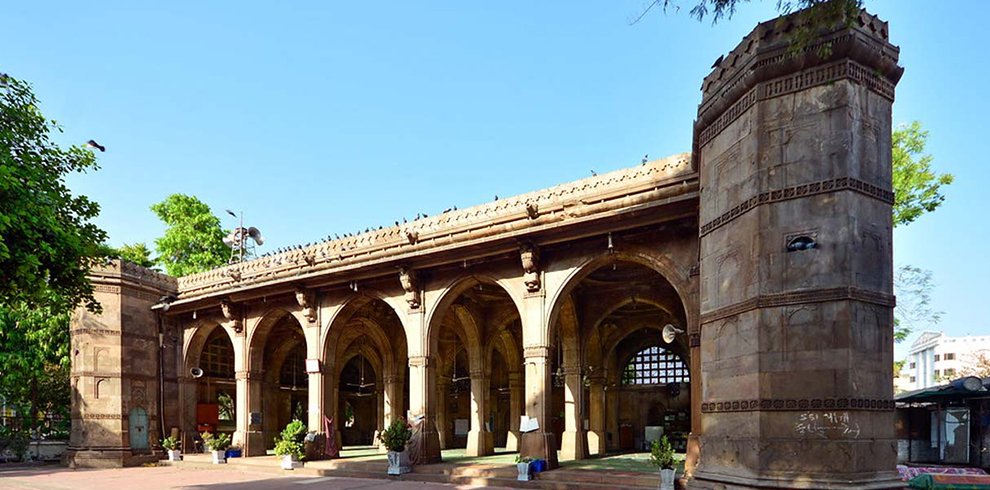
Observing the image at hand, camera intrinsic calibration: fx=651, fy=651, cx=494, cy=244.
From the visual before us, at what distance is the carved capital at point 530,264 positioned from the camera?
15943mm

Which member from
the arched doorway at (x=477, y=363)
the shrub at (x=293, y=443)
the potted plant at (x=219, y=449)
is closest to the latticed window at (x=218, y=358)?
the potted plant at (x=219, y=449)

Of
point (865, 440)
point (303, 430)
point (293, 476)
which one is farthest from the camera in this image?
point (303, 430)

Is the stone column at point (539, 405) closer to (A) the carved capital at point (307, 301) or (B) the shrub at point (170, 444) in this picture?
(A) the carved capital at point (307, 301)

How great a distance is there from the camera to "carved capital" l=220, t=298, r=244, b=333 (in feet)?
75.0

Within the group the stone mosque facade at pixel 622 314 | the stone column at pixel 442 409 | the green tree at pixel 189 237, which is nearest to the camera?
the stone mosque facade at pixel 622 314

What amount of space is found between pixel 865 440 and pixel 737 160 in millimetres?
4374

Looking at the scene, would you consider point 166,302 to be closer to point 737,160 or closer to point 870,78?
point 737,160

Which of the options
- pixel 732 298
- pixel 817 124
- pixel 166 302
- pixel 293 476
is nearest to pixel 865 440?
pixel 732 298

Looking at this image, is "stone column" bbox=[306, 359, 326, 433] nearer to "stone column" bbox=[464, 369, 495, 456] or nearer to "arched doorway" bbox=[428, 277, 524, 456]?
"arched doorway" bbox=[428, 277, 524, 456]

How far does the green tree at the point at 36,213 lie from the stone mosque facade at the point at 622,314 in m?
7.94

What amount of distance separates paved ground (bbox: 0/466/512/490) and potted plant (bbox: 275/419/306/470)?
63 centimetres

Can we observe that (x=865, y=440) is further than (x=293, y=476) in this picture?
No

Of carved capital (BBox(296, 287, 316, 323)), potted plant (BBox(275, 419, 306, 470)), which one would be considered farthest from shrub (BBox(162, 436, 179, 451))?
carved capital (BBox(296, 287, 316, 323))

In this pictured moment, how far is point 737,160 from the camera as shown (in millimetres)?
10227
